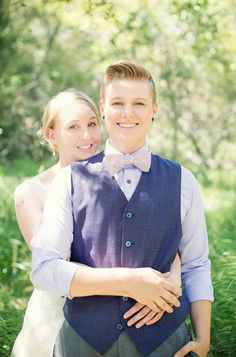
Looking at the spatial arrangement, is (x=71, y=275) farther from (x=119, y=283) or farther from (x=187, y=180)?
(x=187, y=180)

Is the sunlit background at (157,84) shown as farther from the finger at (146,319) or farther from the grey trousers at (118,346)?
the finger at (146,319)

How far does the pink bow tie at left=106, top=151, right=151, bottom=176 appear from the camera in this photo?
2252 mm

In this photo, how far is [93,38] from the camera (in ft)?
46.6

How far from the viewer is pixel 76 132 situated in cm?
297

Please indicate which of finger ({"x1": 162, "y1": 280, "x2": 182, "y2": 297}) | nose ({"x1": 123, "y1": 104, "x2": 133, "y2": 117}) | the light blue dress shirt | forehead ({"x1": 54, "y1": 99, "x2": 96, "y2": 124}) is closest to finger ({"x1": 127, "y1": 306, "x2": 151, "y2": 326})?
finger ({"x1": 162, "y1": 280, "x2": 182, "y2": 297})

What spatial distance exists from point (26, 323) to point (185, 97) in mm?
9851

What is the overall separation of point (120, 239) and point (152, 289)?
198 mm

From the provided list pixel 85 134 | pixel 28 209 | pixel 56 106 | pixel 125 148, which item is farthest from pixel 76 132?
pixel 125 148

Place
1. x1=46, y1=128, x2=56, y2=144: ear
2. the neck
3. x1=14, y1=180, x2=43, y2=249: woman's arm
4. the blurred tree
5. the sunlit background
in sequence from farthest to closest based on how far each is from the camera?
the blurred tree → the sunlit background → x1=46, y1=128, x2=56, y2=144: ear → x1=14, y1=180, x2=43, y2=249: woman's arm → the neck

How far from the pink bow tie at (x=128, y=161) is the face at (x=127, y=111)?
1.9 inches

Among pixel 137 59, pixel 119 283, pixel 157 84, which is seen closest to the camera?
pixel 119 283

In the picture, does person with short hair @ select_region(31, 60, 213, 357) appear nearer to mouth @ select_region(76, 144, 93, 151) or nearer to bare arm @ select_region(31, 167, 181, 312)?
bare arm @ select_region(31, 167, 181, 312)

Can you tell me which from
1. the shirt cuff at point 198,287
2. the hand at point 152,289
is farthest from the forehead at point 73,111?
the hand at point 152,289

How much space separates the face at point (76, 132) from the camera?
2961mm
